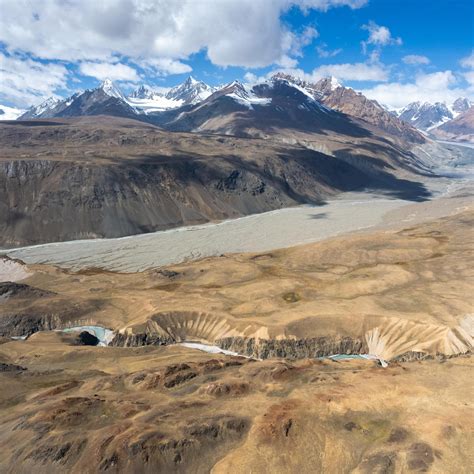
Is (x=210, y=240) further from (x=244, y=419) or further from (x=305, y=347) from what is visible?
(x=244, y=419)

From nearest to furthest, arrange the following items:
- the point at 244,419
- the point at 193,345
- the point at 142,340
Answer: the point at 244,419 → the point at 193,345 → the point at 142,340

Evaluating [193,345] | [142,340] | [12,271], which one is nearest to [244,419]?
[193,345]

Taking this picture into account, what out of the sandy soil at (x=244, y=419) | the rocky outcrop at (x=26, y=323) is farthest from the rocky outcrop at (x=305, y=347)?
the rocky outcrop at (x=26, y=323)

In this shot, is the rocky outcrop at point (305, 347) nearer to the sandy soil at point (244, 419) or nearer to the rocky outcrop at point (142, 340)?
the sandy soil at point (244, 419)

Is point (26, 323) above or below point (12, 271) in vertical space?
below

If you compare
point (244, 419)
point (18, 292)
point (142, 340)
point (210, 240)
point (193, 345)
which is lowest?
point (193, 345)

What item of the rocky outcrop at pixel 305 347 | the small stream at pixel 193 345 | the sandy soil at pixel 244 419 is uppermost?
the sandy soil at pixel 244 419

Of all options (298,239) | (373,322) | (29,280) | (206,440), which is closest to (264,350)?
(373,322)

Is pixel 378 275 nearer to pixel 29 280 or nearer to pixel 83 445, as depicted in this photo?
pixel 83 445
